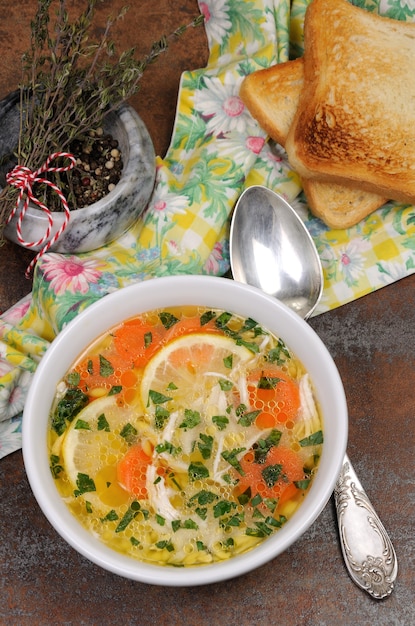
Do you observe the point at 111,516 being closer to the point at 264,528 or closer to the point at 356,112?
the point at 264,528

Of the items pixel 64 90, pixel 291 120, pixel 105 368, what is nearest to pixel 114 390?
pixel 105 368

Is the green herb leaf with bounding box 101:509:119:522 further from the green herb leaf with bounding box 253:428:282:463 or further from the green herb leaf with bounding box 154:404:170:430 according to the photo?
the green herb leaf with bounding box 253:428:282:463

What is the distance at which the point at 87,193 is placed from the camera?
179cm

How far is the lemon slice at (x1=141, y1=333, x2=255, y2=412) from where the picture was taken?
1.43m

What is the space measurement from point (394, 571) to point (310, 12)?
4.55ft

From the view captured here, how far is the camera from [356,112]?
1.81 metres

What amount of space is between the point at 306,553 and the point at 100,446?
2.07 feet

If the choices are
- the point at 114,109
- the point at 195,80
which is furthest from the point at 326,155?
the point at 114,109

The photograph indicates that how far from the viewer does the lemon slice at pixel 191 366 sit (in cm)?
143

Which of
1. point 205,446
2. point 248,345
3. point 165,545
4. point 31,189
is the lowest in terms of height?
point 165,545

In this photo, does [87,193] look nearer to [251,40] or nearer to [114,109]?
[114,109]

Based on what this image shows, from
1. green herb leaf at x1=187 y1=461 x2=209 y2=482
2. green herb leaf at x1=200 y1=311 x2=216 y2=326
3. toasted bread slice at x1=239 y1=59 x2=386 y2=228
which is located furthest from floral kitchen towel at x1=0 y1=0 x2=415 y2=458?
green herb leaf at x1=187 y1=461 x2=209 y2=482

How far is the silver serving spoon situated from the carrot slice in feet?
1.79

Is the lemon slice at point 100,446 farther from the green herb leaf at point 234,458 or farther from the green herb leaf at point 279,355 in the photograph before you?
the green herb leaf at point 279,355
